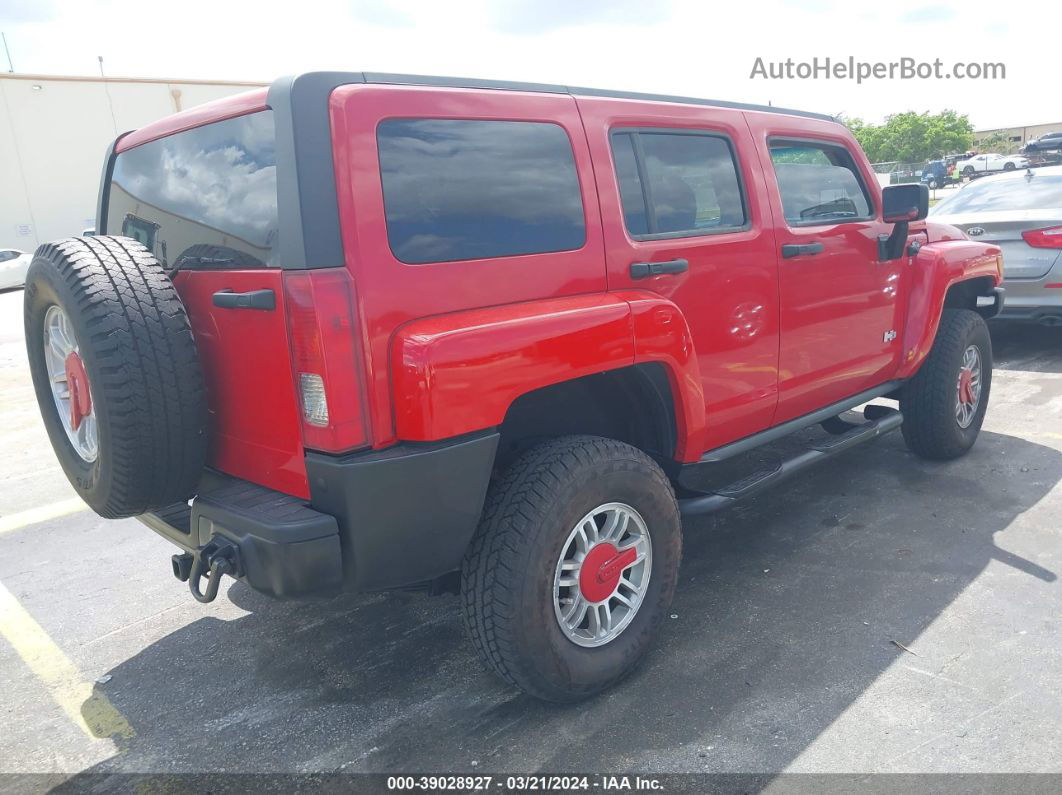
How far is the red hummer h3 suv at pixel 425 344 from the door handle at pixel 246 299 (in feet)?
0.04

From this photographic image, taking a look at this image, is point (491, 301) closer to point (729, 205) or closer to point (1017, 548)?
point (729, 205)

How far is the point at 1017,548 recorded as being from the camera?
3.78 meters

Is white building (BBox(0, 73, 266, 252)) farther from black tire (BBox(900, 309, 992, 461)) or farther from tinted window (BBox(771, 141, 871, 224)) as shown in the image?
black tire (BBox(900, 309, 992, 461))

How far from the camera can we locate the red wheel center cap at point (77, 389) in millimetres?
2684

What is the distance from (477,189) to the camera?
2553 millimetres

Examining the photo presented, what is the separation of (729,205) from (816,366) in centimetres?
93

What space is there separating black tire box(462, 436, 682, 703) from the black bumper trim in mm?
133

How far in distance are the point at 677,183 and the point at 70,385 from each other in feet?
7.49

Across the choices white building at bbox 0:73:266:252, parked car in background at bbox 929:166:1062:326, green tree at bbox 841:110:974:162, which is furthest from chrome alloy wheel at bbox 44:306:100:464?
green tree at bbox 841:110:974:162

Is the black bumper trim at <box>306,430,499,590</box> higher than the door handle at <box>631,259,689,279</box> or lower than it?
lower

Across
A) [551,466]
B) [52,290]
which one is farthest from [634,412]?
[52,290]

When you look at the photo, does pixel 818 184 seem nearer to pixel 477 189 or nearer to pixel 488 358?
pixel 477 189

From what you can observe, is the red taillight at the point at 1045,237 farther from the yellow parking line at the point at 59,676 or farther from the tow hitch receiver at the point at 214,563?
the yellow parking line at the point at 59,676

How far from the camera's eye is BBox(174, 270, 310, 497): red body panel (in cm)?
238
